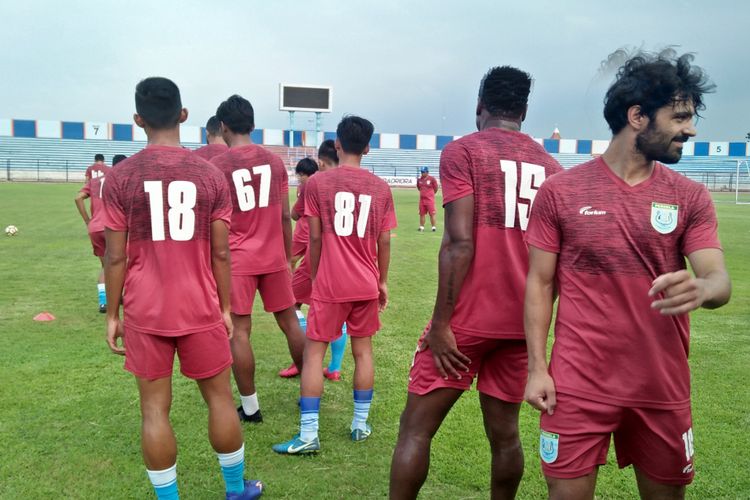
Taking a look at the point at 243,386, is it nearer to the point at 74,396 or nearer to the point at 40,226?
the point at 74,396

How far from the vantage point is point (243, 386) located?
4898mm

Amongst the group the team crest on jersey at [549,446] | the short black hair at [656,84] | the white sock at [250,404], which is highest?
the short black hair at [656,84]

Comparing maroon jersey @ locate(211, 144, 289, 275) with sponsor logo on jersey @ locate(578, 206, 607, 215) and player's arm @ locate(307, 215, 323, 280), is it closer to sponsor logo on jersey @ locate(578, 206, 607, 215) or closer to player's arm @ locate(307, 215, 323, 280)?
player's arm @ locate(307, 215, 323, 280)

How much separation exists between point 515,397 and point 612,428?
2.52ft

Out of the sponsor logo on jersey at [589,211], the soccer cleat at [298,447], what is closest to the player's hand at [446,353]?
the sponsor logo on jersey at [589,211]

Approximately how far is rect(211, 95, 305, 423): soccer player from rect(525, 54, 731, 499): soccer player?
2.89 m

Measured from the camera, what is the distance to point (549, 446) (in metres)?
2.52

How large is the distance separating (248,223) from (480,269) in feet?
8.13

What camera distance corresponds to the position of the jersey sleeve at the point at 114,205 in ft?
10.4

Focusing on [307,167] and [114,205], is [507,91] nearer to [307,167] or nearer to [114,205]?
[114,205]

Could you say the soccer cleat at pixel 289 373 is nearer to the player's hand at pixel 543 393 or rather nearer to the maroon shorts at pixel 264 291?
the maroon shorts at pixel 264 291

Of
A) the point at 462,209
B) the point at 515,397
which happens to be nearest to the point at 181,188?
the point at 462,209

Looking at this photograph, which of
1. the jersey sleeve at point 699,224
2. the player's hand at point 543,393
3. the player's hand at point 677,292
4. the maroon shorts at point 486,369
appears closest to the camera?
the player's hand at point 677,292

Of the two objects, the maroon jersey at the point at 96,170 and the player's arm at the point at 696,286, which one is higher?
the maroon jersey at the point at 96,170
